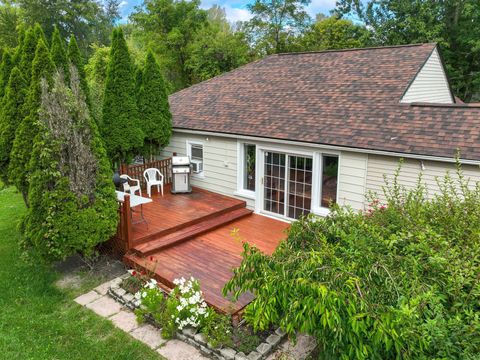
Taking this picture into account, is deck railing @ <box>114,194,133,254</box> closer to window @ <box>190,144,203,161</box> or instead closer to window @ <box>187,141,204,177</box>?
window @ <box>187,141,204,177</box>

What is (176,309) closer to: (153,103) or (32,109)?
(32,109)

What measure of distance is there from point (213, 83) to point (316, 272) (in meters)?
12.1

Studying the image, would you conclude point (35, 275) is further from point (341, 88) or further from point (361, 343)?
point (341, 88)

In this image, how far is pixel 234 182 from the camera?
10.8 metres

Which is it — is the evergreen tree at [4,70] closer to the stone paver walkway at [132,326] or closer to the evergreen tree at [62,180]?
the evergreen tree at [62,180]

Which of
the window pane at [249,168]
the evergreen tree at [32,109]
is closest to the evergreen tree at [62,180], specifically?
the evergreen tree at [32,109]

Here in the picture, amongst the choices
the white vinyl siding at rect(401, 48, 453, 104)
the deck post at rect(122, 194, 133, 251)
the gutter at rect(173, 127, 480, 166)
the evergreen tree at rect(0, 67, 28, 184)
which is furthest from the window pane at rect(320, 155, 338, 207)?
the evergreen tree at rect(0, 67, 28, 184)

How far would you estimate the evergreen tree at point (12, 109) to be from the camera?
723 cm

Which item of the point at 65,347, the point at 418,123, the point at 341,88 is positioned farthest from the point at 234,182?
the point at 65,347

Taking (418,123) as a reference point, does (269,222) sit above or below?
below

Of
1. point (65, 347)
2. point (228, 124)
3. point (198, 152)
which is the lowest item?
point (65, 347)

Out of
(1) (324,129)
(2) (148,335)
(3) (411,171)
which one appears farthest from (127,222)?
(3) (411,171)

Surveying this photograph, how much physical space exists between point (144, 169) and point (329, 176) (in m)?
5.87

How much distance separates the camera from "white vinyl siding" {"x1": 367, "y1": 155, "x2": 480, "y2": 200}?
23.2 ft
